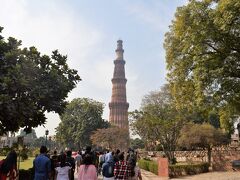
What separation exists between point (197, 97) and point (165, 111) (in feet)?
51.2

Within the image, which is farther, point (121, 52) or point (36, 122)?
point (121, 52)

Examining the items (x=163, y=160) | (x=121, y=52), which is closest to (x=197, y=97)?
(x=163, y=160)

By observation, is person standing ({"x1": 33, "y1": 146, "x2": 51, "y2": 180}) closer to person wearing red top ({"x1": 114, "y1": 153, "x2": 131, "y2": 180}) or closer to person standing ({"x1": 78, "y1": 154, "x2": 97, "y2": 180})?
person standing ({"x1": 78, "y1": 154, "x2": 97, "y2": 180})

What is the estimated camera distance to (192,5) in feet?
52.6

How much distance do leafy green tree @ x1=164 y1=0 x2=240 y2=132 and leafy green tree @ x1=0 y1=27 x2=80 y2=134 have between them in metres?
5.78

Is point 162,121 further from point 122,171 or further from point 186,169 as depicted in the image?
point 122,171

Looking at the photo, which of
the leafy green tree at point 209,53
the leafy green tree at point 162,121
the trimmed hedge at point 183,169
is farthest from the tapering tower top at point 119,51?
the leafy green tree at point 209,53

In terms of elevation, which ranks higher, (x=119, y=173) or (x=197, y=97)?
(x=197, y=97)

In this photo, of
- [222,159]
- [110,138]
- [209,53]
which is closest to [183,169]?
[222,159]

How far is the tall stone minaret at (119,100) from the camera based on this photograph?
330ft

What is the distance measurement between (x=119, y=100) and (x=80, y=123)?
3478cm

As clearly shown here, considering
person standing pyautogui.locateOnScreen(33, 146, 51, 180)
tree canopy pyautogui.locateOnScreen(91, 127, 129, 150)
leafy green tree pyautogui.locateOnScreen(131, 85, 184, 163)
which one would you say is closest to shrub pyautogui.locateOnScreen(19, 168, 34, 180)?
person standing pyautogui.locateOnScreen(33, 146, 51, 180)

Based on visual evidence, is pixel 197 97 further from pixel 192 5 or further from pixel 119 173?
pixel 119 173

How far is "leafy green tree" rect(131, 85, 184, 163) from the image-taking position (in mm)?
29484
